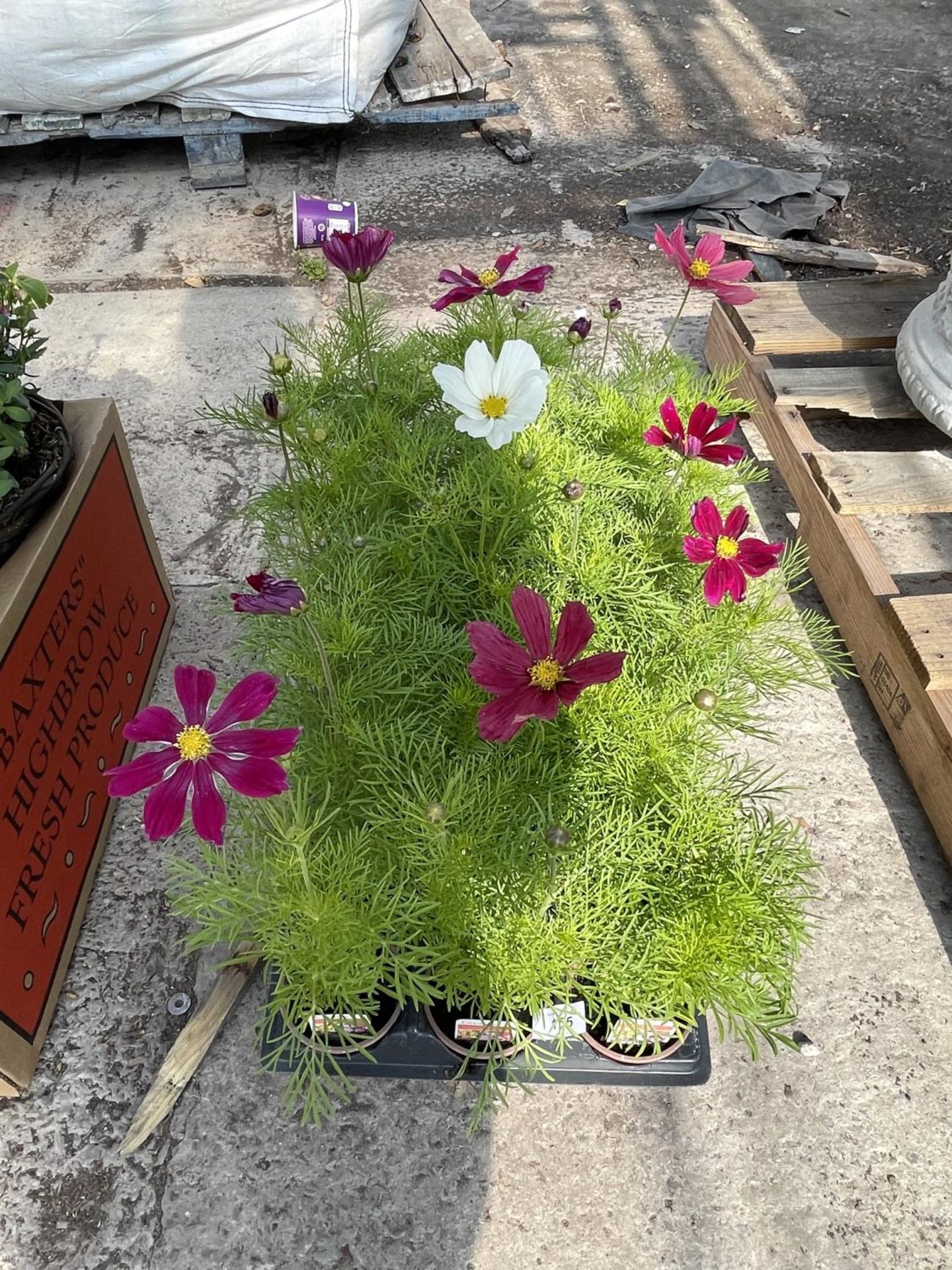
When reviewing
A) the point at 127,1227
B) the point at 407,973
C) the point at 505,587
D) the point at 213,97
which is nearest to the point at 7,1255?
the point at 127,1227

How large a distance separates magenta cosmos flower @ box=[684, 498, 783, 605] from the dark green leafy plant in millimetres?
975

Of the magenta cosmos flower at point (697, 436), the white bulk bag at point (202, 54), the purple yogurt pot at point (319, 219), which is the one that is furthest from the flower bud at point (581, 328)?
the white bulk bag at point (202, 54)

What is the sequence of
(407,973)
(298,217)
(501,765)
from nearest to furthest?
(407,973), (501,765), (298,217)

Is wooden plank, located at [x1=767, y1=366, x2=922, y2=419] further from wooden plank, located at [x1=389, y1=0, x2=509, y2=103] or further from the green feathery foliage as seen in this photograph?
wooden plank, located at [x1=389, y1=0, x2=509, y2=103]

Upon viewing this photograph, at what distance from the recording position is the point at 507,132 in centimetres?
365

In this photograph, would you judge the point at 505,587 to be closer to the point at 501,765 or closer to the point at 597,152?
the point at 501,765

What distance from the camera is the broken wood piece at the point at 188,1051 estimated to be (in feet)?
4.12

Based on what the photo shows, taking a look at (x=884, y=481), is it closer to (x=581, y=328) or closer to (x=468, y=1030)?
(x=581, y=328)

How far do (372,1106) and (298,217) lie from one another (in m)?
2.30

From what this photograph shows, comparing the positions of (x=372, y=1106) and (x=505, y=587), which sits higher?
(x=505, y=587)

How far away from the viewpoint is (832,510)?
71.9 inches

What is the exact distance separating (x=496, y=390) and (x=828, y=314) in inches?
60.2

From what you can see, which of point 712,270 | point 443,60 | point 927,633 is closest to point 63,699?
point 712,270

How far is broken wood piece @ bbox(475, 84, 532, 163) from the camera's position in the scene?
3.52m
